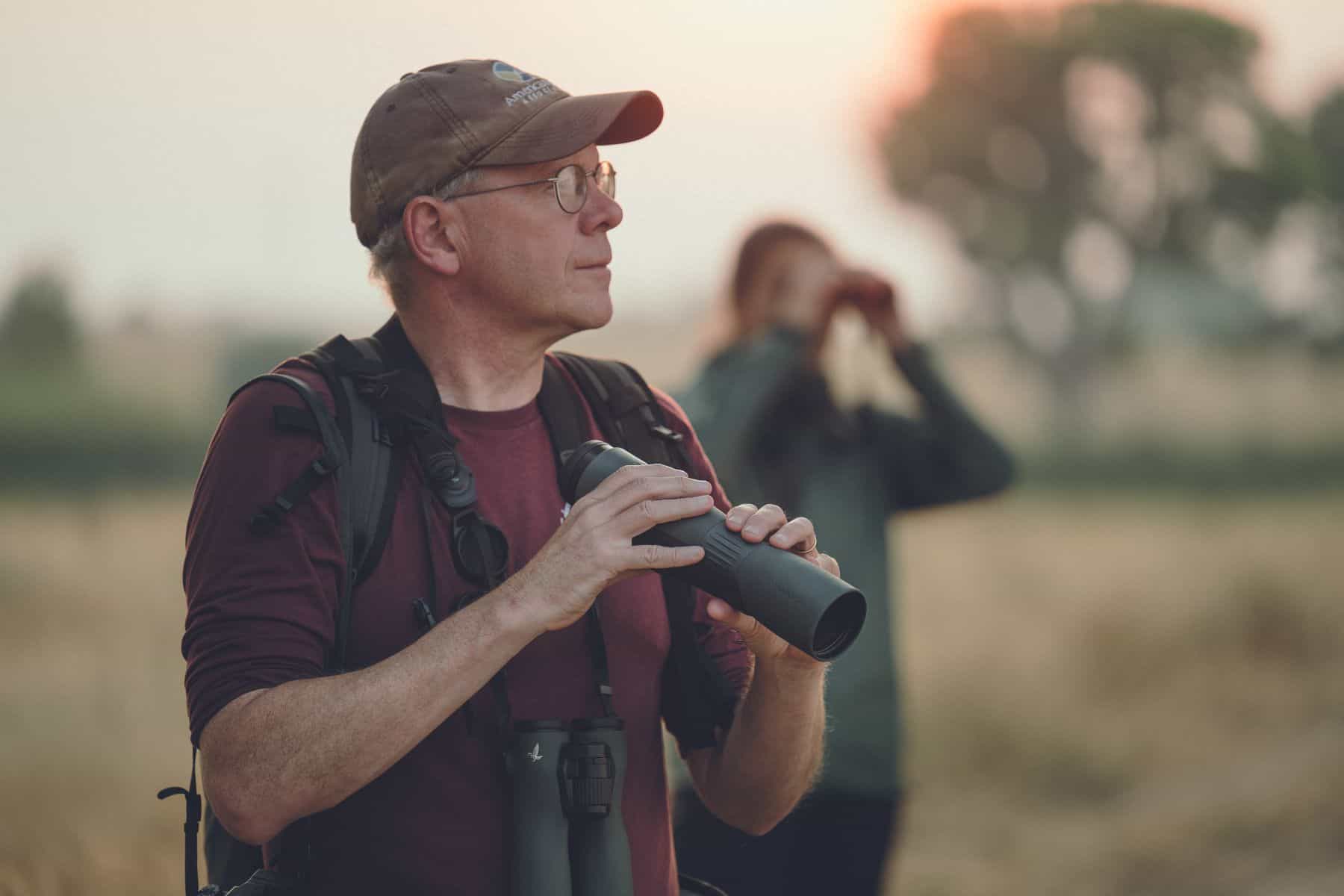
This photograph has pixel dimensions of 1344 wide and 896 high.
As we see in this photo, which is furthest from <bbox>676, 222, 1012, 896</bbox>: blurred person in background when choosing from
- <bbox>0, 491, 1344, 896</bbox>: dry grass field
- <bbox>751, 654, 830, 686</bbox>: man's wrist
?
<bbox>751, 654, 830, 686</bbox>: man's wrist

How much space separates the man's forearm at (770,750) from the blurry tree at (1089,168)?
1109cm

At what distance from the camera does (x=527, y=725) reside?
162 cm

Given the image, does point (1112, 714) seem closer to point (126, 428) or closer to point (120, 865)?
point (126, 428)

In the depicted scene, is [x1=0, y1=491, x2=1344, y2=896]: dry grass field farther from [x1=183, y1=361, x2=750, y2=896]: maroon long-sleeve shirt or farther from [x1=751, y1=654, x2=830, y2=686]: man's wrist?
[x1=183, y1=361, x2=750, y2=896]: maroon long-sleeve shirt

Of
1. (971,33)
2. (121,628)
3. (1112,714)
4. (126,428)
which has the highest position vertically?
(971,33)

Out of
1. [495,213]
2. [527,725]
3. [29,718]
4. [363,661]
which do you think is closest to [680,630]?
[527,725]

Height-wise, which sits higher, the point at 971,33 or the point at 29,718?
the point at 971,33

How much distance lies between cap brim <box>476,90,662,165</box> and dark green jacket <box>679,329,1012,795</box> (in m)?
1.52

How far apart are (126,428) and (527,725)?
16.6ft

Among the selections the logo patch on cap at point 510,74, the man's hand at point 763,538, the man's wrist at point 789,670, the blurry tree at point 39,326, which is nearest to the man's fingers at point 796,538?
the man's hand at point 763,538

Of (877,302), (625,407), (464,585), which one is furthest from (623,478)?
(877,302)

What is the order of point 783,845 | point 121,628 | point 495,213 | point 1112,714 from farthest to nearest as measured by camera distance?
point 1112,714
point 121,628
point 783,845
point 495,213

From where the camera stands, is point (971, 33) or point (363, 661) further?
point (971, 33)

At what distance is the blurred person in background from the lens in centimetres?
319
